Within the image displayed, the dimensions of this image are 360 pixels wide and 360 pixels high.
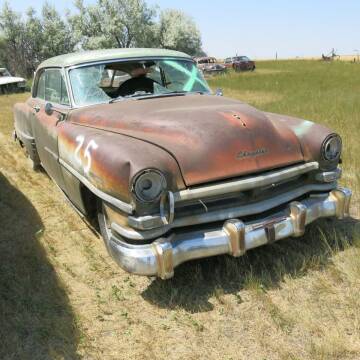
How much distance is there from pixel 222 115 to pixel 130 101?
1.08m

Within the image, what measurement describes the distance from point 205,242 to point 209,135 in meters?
0.73

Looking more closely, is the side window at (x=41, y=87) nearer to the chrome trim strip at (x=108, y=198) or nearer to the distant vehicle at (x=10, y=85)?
the chrome trim strip at (x=108, y=198)

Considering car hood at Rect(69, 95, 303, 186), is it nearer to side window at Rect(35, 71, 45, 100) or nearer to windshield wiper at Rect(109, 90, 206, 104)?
windshield wiper at Rect(109, 90, 206, 104)

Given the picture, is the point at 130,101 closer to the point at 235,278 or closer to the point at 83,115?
the point at 83,115

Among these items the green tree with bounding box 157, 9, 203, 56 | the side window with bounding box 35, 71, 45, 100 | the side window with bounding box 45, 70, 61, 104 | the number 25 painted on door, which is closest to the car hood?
the number 25 painted on door

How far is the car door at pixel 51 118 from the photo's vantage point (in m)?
4.16

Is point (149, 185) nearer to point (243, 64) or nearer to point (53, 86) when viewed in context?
point (53, 86)

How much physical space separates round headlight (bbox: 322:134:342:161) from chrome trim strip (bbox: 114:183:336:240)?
0.34 metres

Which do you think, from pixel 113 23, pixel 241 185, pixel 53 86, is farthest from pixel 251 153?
pixel 113 23

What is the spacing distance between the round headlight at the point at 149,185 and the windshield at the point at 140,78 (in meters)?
1.68

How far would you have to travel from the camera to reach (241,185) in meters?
2.94

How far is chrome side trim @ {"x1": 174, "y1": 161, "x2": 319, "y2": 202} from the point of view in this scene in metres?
2.81

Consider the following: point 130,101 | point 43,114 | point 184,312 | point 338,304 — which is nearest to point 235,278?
point 184,312

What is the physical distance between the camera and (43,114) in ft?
15.6
